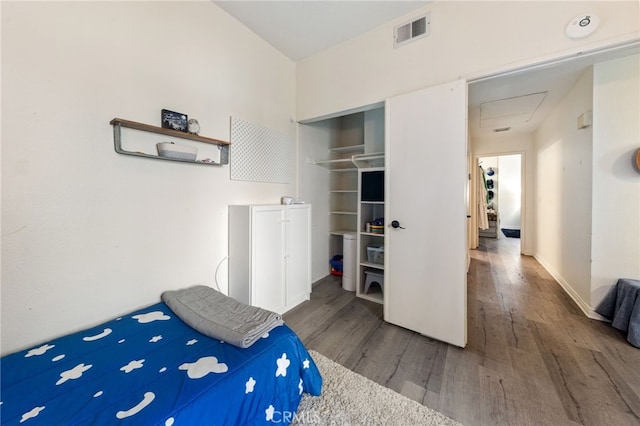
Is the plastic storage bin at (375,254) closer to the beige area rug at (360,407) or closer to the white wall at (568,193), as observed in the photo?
the beige area rug at (360,407)

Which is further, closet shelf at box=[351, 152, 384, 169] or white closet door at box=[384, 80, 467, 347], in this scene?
closet shelf at box=[351, 152, 384, 169]

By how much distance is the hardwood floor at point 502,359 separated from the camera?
1314 mm

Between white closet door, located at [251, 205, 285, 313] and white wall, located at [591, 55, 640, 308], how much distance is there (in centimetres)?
314

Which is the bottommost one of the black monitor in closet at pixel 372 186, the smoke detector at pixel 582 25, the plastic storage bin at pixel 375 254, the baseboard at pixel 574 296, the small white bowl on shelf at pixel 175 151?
the baseboard at pixel 574 296

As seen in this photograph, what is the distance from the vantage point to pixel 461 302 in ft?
6.14

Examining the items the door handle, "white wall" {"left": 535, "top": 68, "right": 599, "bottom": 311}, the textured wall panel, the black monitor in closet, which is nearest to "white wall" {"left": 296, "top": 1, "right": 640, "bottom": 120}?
the textured wall panel

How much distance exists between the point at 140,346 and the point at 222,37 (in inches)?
101

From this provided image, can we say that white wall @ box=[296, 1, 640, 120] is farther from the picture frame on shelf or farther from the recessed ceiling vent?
the picture frame on shelf

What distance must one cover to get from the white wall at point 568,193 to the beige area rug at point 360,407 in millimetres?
2442

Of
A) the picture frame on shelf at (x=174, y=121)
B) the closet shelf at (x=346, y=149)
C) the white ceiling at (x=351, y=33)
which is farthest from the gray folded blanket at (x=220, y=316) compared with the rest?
the closet shelf at (x=346, y=149)

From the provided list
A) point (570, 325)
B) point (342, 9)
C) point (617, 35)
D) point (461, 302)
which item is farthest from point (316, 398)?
point (342, 9)

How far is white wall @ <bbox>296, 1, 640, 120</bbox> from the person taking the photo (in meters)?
1.54

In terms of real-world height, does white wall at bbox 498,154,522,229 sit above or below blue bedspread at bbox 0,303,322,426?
above

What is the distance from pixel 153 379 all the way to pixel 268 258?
1276 millimetres
